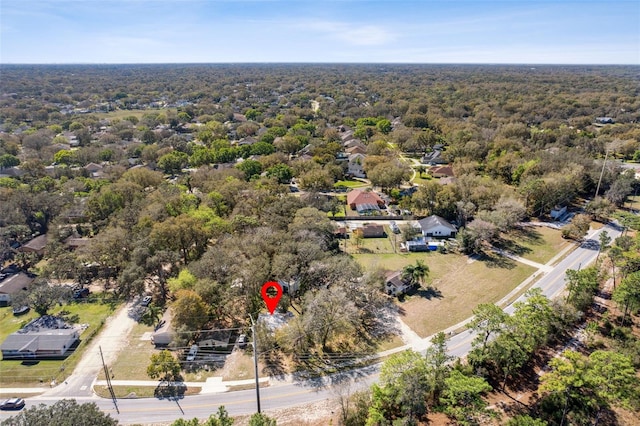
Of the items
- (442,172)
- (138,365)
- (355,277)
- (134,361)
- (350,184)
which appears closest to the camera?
(138,365)

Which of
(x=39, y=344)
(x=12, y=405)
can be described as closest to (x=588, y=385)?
(x=12, y=405)

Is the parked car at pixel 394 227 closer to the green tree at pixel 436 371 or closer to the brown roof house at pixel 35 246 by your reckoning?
the green tree at pixel 436 371

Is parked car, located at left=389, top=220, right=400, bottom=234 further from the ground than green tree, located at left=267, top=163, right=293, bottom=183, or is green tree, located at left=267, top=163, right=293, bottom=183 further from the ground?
green tree, located at left=267, top=163, right=293, bottom=183

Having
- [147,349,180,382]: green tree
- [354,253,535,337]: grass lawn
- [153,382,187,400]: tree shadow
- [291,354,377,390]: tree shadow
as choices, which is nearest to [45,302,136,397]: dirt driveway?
[147,349,180,382]: green tree

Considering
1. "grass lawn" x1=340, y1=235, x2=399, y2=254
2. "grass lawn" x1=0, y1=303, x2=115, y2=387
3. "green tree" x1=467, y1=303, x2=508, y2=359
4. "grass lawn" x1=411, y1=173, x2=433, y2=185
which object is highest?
"green tree" x1=467, y1=303, x2=508, y2=359

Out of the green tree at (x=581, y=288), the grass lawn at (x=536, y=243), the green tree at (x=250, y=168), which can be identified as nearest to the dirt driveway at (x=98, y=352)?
the green tree at (x=250, y=168)

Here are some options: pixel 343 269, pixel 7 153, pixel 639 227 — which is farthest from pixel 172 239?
pixel 7 153

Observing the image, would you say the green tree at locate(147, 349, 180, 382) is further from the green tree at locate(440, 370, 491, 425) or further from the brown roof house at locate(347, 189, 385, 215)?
the brown roof house at locate(347, 189, 385, 215)

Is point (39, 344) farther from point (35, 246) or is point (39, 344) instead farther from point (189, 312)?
point (35, 246)
